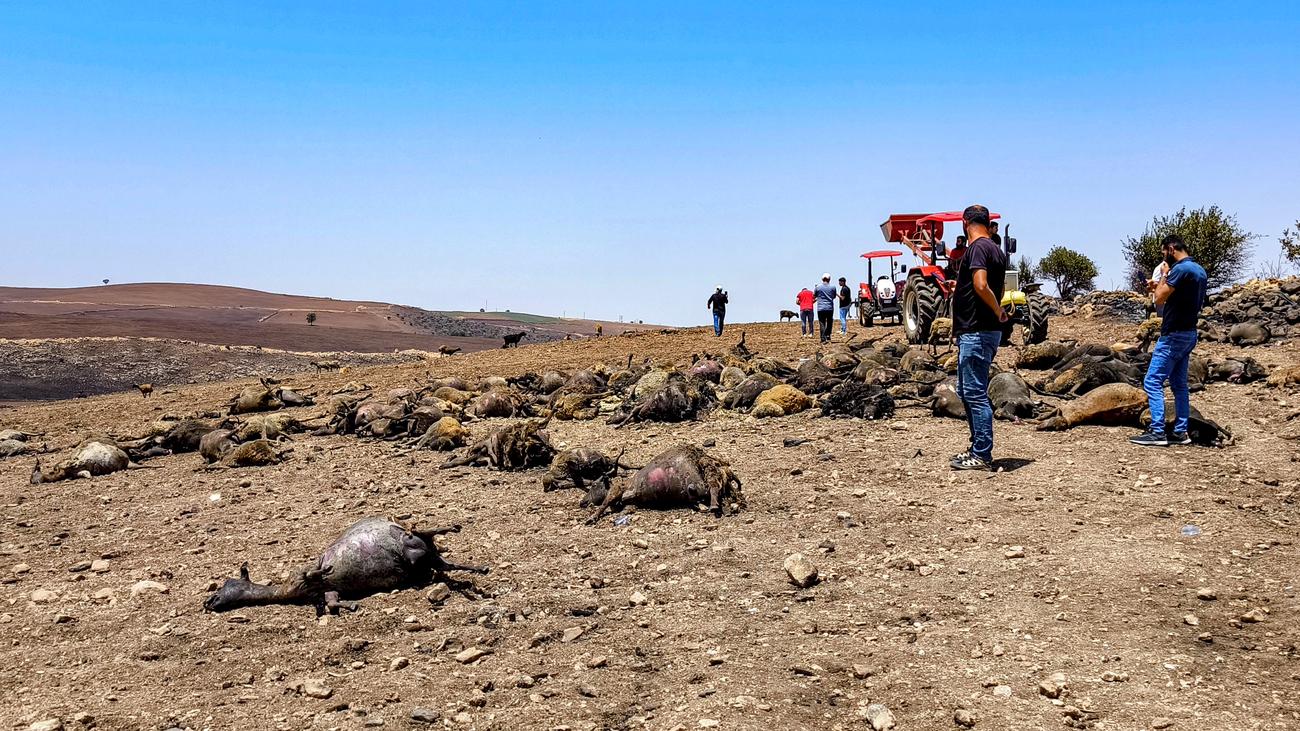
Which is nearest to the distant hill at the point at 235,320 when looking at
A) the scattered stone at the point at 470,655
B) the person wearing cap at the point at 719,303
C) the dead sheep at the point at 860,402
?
the person wearing cap at the point at 719,303

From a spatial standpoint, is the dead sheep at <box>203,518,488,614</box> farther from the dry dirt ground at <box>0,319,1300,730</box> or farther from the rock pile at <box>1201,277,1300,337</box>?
the rock pile at <box>1201,277,1300,337</box>

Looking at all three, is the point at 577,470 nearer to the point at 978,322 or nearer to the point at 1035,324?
the point at 978,322

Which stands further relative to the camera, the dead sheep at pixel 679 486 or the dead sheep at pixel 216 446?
the dead sheep at pixel 216 446

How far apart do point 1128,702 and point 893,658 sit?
1002 millimetres

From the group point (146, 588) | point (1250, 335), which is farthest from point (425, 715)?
point (1250, 335)

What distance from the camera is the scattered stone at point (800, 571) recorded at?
17.3 ft

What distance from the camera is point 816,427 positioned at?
1023 centimetres

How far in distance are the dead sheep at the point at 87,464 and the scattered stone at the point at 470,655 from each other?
8.56 metres

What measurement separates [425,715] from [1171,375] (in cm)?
702

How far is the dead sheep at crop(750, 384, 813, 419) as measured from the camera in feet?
36.6

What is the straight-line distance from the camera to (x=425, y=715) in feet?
12.7

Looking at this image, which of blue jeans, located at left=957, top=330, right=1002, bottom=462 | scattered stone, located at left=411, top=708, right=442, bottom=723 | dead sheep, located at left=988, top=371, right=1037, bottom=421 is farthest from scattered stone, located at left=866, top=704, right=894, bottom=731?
dead sheep, located at left=988, top=371, right=1037, bottom=421

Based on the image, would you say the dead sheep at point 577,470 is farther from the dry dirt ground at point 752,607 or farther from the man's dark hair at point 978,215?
the man's dark hair at point 978,215

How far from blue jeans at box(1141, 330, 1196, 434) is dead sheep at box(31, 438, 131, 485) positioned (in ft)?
38.8
